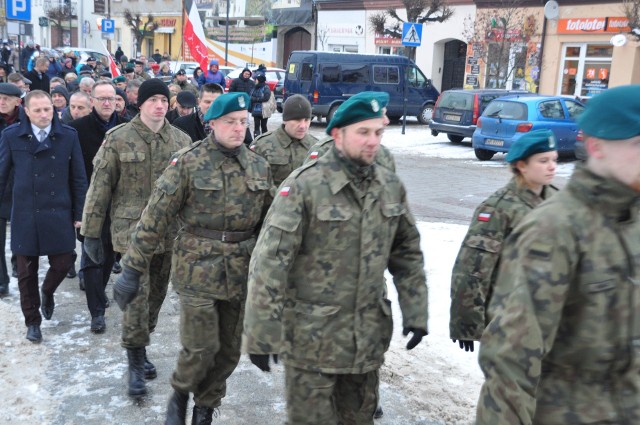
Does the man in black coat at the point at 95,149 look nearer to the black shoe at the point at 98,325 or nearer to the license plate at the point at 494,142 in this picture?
the black shoe at the point at 98,325

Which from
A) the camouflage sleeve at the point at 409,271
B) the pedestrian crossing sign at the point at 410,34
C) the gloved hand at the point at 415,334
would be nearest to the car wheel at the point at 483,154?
the pedestrian crossing sign at the point at 410,34

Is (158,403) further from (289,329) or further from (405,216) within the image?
(405,216)

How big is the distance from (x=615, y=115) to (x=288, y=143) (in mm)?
4259

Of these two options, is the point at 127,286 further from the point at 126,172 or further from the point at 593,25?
the point at 593,25

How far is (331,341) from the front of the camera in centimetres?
319

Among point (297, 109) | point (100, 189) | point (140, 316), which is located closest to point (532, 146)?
point (297, 109)

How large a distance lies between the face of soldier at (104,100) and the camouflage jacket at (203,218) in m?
2.77

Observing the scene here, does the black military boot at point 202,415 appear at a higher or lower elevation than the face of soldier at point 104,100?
lower

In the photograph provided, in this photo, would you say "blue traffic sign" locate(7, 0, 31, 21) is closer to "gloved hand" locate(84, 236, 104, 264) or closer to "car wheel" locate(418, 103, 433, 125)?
"gloved hand" locate(84, 236, 104, 264)

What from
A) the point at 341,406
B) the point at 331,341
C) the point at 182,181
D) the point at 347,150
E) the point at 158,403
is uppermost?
the point at 347,150

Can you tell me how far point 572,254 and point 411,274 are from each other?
1388 millimetres

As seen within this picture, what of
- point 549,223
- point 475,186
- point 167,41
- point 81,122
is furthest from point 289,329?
point 167,41

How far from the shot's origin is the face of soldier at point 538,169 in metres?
3.98

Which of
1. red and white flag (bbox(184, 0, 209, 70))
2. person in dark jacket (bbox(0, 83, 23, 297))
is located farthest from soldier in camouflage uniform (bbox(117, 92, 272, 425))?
red and white flag (bbox(184, 0, 209, 70))
